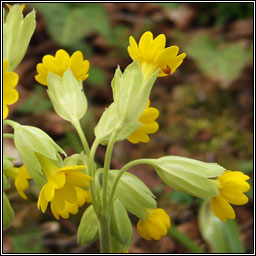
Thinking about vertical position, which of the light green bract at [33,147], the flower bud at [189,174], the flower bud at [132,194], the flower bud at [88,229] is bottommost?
the flower bud at [88,229]

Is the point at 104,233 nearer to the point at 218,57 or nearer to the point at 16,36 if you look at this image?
the point at 16,36

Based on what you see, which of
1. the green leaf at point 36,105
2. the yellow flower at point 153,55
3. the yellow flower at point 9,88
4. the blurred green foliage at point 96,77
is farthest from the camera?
the blurred green foliage at point 96,77

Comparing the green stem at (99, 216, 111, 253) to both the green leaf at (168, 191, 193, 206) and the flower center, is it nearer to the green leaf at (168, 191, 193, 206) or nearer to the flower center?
the flower center

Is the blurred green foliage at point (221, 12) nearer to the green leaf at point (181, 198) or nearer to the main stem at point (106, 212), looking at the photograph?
the green leaf at point (181, 198)

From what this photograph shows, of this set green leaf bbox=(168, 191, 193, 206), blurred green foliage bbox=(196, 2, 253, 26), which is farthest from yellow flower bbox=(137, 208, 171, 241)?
blurred green foliage bbox=(196, 2, 253, 26)

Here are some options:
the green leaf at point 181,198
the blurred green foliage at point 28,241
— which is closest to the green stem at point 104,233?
the blurred green foliage at point 28,241

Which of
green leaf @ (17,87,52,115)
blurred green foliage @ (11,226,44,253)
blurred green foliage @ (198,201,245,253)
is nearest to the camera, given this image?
blurred green foliage @ (198,201,245,253)

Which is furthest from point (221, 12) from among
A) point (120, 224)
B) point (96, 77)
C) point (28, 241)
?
point (120, 224)
